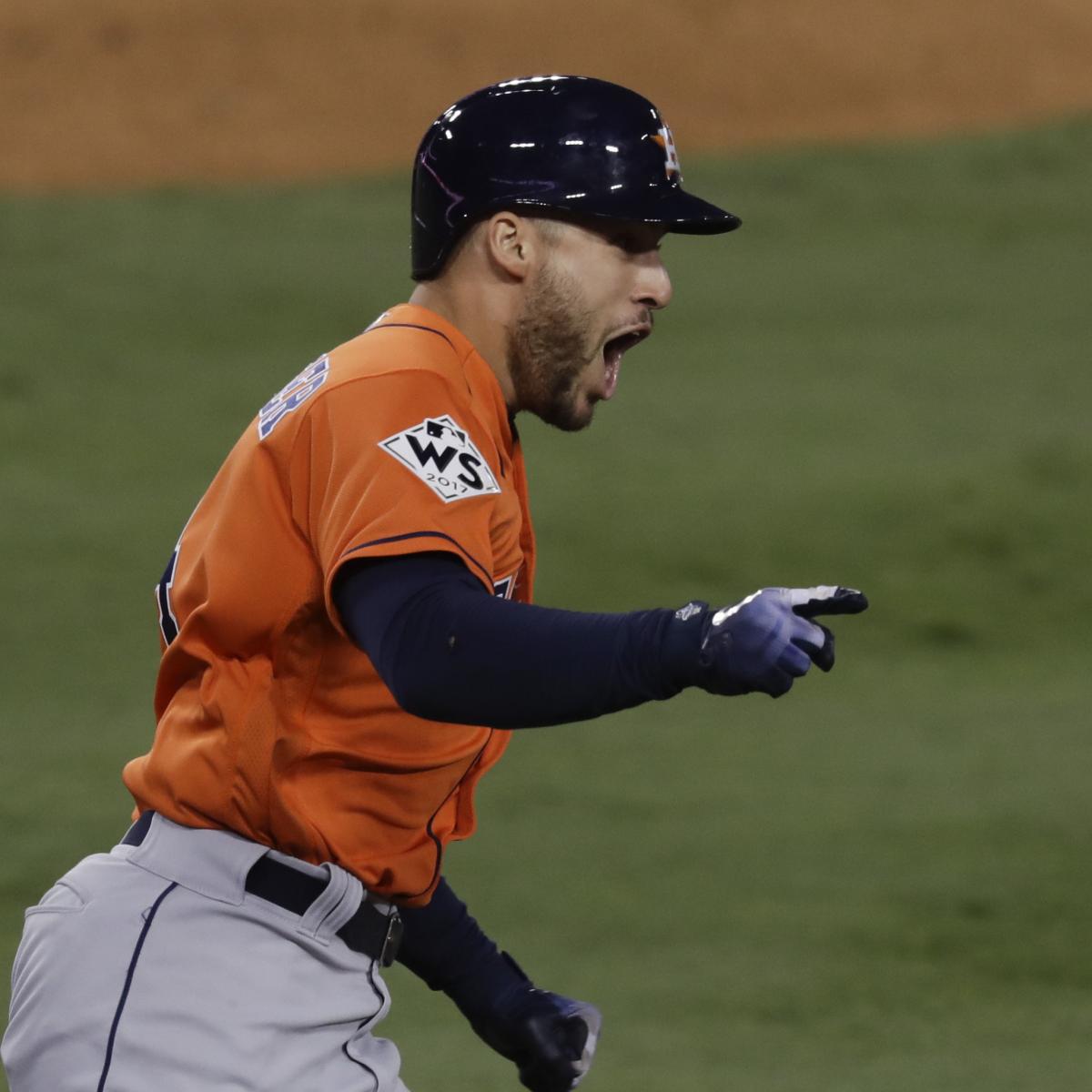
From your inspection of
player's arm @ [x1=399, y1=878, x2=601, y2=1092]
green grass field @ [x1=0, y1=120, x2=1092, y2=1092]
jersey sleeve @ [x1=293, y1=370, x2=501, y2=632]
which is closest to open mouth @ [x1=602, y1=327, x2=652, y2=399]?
jersey sleeve @ [x1=293, y1=370, x2=501, y2=632]

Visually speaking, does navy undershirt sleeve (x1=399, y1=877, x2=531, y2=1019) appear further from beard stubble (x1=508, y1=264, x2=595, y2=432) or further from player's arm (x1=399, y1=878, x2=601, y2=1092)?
beard stubble (x1=508, y1=264, x2=595, y2=432)

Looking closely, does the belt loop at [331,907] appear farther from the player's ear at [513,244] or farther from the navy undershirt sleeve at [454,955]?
the player's ear at [513,244]

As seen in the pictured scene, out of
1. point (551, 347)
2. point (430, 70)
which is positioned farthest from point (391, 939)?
point (430, 70)

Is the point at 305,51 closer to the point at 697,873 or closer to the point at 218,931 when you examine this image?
the point at 697,873

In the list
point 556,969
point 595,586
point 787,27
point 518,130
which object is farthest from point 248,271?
point 518,130

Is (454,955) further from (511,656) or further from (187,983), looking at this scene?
(511,656)

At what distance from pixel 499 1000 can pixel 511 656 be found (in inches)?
47.8

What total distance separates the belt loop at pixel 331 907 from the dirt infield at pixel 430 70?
16.7 m

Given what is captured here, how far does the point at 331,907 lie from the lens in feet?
9.33

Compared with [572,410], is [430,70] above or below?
above

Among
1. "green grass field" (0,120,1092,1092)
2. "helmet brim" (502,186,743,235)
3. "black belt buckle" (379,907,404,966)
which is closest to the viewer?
"helmet brim" (502,186,743,235)

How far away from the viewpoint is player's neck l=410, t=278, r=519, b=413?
291cm

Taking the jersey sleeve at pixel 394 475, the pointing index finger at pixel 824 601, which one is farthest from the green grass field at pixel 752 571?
the pointing index finger at pixel 824 601

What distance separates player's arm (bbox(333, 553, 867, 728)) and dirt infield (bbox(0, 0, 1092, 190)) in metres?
17.0
